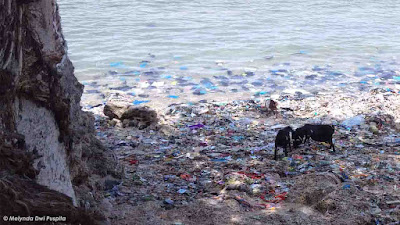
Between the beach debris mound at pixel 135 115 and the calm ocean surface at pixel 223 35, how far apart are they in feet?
12.8

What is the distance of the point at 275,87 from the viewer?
1002cm

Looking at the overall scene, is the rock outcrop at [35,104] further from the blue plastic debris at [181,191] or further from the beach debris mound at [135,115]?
the beach debris mound at [135,115]

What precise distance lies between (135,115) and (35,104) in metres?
3.75

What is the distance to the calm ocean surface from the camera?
1198 cm

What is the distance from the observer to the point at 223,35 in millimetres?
14906

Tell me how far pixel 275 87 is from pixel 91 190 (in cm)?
666

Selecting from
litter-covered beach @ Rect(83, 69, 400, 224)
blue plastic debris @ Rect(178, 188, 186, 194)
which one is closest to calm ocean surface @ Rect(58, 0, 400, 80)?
litter-covered beach @ Rect(83, 69, 400, 224)

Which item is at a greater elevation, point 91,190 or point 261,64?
point 91,190

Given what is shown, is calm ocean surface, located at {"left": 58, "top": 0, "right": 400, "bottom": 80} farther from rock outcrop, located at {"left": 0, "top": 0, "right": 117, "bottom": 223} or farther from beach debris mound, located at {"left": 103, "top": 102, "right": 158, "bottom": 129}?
rock outcrop, located at {"left": 0, "top": 0, "right": 117, "bottom": 223}

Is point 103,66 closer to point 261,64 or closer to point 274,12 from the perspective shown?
point 261,64

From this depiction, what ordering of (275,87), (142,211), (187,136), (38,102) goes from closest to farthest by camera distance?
(38,102)
(142,211)
(187,136)
(275,87)

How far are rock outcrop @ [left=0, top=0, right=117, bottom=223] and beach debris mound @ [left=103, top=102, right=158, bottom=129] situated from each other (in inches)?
121

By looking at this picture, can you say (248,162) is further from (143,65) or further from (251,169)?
(143,65)

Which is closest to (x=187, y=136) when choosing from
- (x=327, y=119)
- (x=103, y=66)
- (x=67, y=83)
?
(x=327, y=119)
